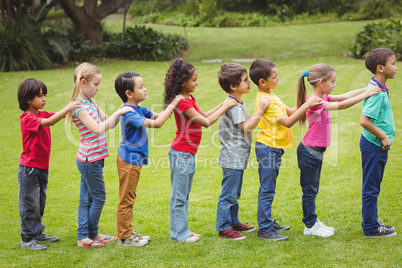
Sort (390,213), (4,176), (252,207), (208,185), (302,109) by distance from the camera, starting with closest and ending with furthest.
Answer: (302,109)
(390,213)
(252,207)
(208,185)
(4,176)

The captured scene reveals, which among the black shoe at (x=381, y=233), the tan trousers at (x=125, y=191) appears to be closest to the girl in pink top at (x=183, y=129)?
the tan trousers at (x=125, y=191)

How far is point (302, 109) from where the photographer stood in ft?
12.0

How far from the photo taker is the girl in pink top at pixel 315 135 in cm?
385

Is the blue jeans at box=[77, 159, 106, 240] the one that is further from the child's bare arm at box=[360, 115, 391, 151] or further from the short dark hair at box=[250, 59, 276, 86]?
the child's bare arm at box=[360, 115, 391, 151]

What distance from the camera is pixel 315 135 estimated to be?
3.95 meters

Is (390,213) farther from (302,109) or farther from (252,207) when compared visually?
(302,109)

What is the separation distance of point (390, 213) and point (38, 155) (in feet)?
11.6

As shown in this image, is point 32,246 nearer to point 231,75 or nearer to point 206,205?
point 206,205

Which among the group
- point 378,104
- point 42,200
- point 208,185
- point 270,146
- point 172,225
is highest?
point 378,104

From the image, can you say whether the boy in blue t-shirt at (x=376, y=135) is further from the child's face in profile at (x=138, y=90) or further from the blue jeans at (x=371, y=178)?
the child's face in profile at (x=138, y=90)

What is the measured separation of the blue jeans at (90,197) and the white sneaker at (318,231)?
1.92 metres

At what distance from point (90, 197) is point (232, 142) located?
4.59 feet

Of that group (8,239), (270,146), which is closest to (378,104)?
(270,146)

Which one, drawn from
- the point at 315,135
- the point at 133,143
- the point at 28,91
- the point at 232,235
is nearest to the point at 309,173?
the point at 315,135
